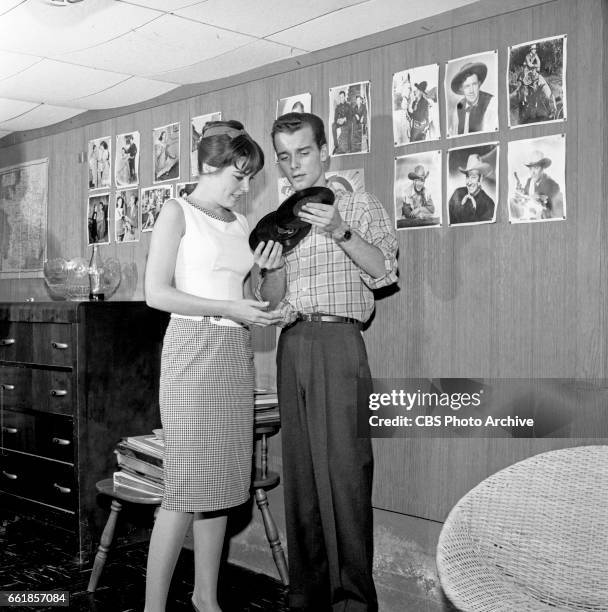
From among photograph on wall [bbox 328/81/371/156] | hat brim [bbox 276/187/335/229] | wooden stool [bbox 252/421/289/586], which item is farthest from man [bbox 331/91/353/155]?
wooden stool [bbox 252/421/289/586]

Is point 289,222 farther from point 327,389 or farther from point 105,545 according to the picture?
point 105,545

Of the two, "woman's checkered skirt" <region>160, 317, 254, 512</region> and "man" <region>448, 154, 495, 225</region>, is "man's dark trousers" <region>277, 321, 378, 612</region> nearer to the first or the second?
"woman's checkered skirt" <region>160, 317, 254, 512</region>

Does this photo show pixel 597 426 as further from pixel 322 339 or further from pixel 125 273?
pixel 125 273

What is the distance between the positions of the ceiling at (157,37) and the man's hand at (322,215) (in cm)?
84

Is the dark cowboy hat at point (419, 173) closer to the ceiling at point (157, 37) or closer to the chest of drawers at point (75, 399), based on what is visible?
the ceiling at point (157, 37)

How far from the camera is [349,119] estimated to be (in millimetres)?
3074

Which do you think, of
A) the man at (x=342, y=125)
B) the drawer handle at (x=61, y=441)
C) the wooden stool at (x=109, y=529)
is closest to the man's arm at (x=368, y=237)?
the man at (x=342, y=125)

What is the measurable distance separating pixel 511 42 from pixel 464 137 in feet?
1.14

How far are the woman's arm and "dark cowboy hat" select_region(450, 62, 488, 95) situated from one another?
1.05m

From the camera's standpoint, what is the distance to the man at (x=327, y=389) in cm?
260

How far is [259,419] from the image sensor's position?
308cm

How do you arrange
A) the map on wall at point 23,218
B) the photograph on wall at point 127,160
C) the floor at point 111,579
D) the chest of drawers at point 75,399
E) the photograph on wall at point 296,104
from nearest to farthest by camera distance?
the floor at point 111,579 → the photograph on wall at point 296,104 → the chest of drawers at point 75,399 → the photograph on wall at point 127,160 → the map on wall at point 23,218

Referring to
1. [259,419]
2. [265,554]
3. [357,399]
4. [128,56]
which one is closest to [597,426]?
[357,399]

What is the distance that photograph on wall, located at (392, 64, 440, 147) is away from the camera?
2.81m
